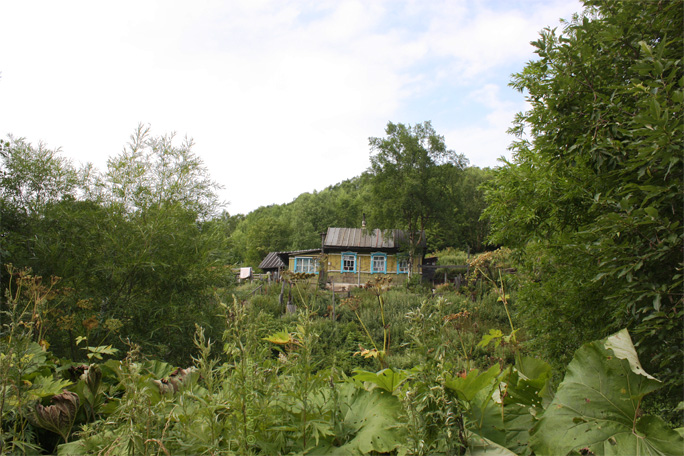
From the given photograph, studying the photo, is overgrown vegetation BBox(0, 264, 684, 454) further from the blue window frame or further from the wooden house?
the blue window frame

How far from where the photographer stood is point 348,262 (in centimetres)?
2650

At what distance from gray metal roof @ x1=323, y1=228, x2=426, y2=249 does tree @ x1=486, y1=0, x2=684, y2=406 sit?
823 inches

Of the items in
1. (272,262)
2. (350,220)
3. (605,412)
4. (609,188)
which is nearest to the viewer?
(605,412)

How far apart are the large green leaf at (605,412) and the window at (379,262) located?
83.8ft

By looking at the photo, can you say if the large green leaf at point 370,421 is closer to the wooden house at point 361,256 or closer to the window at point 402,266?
the wooden house at point 361,256

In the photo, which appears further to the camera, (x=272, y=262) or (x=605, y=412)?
(x=272, y=262)

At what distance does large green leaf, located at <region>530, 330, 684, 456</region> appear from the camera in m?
0.75

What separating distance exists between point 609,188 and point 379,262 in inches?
939

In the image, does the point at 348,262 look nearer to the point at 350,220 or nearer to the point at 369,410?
the point at 369,410

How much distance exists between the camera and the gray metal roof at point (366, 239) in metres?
25.9

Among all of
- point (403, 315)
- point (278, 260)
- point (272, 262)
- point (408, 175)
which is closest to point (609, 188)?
point (403, 315)

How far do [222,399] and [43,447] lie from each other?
1.95 ft

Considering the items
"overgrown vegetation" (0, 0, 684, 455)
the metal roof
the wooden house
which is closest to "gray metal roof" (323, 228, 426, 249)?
the wooden house

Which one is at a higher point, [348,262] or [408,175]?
[408,175]
